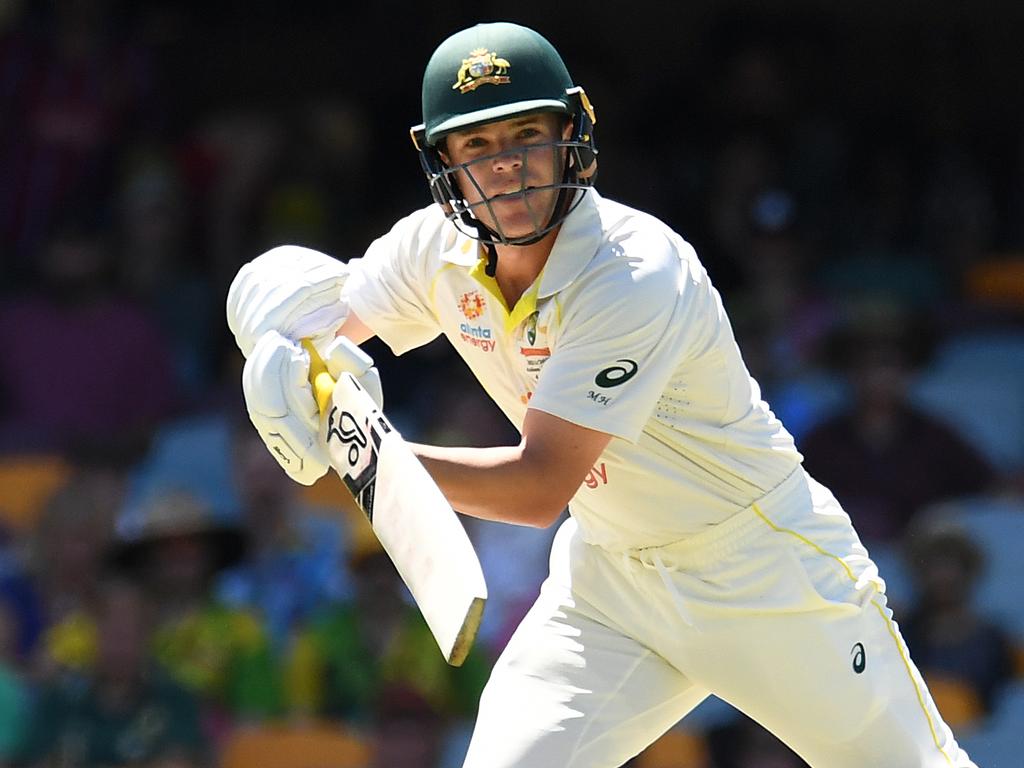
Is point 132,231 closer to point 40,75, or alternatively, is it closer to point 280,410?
point 40,75

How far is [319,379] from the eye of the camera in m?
3.04

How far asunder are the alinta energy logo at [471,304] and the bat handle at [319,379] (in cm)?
26

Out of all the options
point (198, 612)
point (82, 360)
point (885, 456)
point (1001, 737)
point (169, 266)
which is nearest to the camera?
point (1001, 737)

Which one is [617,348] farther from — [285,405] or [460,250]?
[285,405]

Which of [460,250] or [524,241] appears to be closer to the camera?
[524,241]

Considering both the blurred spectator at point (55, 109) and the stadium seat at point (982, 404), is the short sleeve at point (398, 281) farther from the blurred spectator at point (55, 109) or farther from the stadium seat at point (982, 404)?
the blurred spectator at point (55, 109)

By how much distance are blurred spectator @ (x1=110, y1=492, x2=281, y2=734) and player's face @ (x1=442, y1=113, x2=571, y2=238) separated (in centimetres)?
274

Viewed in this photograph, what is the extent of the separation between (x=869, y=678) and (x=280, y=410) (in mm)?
1039

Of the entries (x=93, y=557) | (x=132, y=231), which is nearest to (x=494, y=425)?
(x=93, y=557)

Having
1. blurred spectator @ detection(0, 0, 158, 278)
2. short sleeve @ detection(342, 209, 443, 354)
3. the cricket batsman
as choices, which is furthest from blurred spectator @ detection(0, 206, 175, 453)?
the cricket batsman

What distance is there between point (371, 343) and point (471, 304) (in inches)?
127

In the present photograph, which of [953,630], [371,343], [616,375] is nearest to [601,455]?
[616,375]

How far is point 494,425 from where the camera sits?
593cm

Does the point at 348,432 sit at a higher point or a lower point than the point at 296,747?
higher
